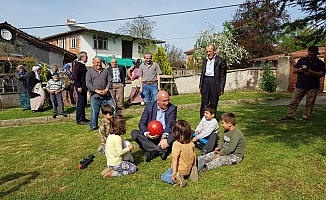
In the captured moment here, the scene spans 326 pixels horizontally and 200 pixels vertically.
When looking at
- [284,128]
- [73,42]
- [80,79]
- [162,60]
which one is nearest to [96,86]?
[80,79]

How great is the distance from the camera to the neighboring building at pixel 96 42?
32.9 metres

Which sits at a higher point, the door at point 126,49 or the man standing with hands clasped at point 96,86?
the door at point 126,49

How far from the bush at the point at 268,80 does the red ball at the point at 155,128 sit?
12.3m

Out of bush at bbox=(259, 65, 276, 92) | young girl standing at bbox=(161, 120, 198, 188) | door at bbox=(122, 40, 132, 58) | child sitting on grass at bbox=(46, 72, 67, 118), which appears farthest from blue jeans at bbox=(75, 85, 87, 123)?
door at bbox=(122, 40, 132, 58)

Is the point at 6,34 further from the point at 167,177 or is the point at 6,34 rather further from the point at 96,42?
the point at 167,177

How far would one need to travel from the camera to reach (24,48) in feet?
73.3

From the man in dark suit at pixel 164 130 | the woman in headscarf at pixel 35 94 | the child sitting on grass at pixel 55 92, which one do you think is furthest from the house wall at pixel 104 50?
the man in dark suit at pixel 164 130

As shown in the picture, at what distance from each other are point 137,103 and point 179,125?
8.44m

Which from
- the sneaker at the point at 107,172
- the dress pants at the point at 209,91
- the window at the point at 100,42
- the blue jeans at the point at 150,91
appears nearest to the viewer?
the sneaker at the point at 107,172

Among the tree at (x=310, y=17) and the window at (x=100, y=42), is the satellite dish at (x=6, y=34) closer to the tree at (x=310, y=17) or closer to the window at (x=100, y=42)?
the window at (x=100, y=42)

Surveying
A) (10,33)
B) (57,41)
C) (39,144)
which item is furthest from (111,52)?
(39,144)

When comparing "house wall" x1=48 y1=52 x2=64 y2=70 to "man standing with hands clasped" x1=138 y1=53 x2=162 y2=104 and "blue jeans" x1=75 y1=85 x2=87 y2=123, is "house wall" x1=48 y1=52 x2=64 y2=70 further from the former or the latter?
"man standing with hands clasped" x1=138 y1=53 x2=162 y2=104

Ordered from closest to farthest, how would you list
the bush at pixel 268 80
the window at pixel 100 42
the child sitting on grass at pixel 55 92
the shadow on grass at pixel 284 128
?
the shadow on grass at pixel 284 128, the child sitting on grass at pixel 55 92, the bush at pixel 268 80, the window at pixel 100 42

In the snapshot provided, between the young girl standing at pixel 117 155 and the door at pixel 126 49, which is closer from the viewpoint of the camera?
the young girl standing at pixel 117 155
